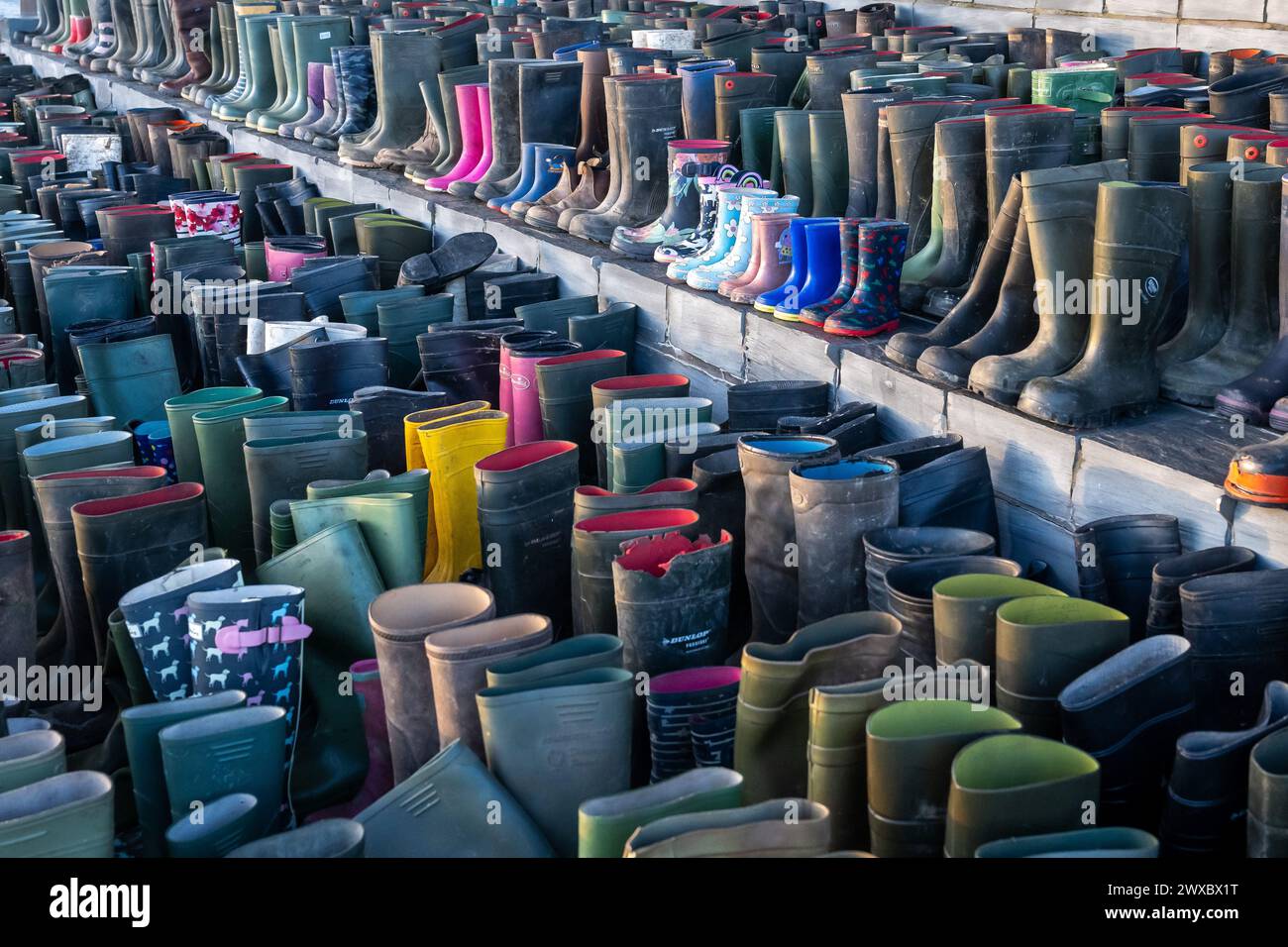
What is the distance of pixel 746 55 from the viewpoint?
5801 millimetres

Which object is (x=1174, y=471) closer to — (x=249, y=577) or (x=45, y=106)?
(x=249, y=577)

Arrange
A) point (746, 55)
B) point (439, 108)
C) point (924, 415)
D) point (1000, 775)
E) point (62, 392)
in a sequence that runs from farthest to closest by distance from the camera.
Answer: point (439, 108), point (746, 55), point (62, 392), point (924, 415), point (1000, 775)

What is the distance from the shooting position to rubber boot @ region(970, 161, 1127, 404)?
3.08 metres

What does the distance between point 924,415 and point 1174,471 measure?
0.76 meters

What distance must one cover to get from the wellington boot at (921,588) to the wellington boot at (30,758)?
145cm

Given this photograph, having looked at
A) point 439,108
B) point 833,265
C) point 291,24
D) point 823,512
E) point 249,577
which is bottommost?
point 249,577

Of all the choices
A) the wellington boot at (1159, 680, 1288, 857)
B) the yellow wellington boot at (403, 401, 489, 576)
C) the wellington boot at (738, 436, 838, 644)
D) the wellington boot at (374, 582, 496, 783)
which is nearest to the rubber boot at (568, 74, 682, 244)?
the yellow wellington boot at (403, 401, 489, 576)

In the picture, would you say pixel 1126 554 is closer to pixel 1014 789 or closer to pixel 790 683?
pixel 790 683

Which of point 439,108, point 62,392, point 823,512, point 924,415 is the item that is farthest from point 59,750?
point 439,108

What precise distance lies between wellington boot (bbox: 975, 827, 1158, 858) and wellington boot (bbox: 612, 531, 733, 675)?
102cm

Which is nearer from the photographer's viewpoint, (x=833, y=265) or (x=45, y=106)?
(x=833, y=265)

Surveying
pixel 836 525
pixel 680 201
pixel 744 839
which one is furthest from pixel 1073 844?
pixel 680 201

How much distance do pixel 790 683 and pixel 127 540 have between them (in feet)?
5.52

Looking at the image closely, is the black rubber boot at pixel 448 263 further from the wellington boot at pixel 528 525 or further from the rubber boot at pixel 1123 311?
the rubber boot at pixel 1123 311
